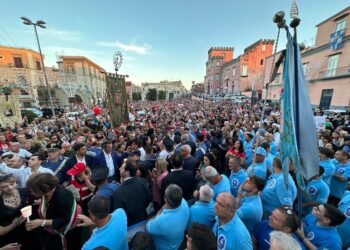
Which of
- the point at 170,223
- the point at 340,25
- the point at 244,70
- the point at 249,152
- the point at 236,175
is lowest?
the point at 249,152

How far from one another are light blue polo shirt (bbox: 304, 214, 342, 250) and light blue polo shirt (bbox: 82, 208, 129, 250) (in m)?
2.26

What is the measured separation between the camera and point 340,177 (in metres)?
3.78

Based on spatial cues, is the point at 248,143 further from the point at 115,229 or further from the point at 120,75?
the point at 120,75

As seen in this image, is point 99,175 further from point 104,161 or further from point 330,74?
point 330,74

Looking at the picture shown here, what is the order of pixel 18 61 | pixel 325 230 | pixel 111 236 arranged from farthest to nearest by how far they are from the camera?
pixel 18 61 → pixel 325 230 → pixel 111 236

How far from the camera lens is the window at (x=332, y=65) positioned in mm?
20875

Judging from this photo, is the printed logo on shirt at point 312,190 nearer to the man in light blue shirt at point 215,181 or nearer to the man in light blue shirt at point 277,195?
the man in light blue shirt at point 277,195

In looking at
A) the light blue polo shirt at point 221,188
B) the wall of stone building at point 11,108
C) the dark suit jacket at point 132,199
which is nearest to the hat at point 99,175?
the dark suit jacket at point 132,199

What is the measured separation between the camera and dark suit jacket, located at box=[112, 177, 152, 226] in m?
2.56

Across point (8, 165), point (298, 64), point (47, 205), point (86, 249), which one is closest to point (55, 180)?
point (47, 205)

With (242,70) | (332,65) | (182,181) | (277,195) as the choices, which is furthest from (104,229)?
(242,70)

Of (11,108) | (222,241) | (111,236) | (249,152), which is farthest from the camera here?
(11,108)

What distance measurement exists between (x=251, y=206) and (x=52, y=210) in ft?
8.60

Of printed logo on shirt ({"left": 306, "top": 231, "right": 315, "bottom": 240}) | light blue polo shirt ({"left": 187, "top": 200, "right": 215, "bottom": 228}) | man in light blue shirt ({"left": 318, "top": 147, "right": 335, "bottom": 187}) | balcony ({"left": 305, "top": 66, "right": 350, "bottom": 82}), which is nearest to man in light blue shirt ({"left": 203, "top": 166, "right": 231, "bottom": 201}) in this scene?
light blue polo shirt ({"left": 187, "top": 200, "right": 215, "bottom": 228})
